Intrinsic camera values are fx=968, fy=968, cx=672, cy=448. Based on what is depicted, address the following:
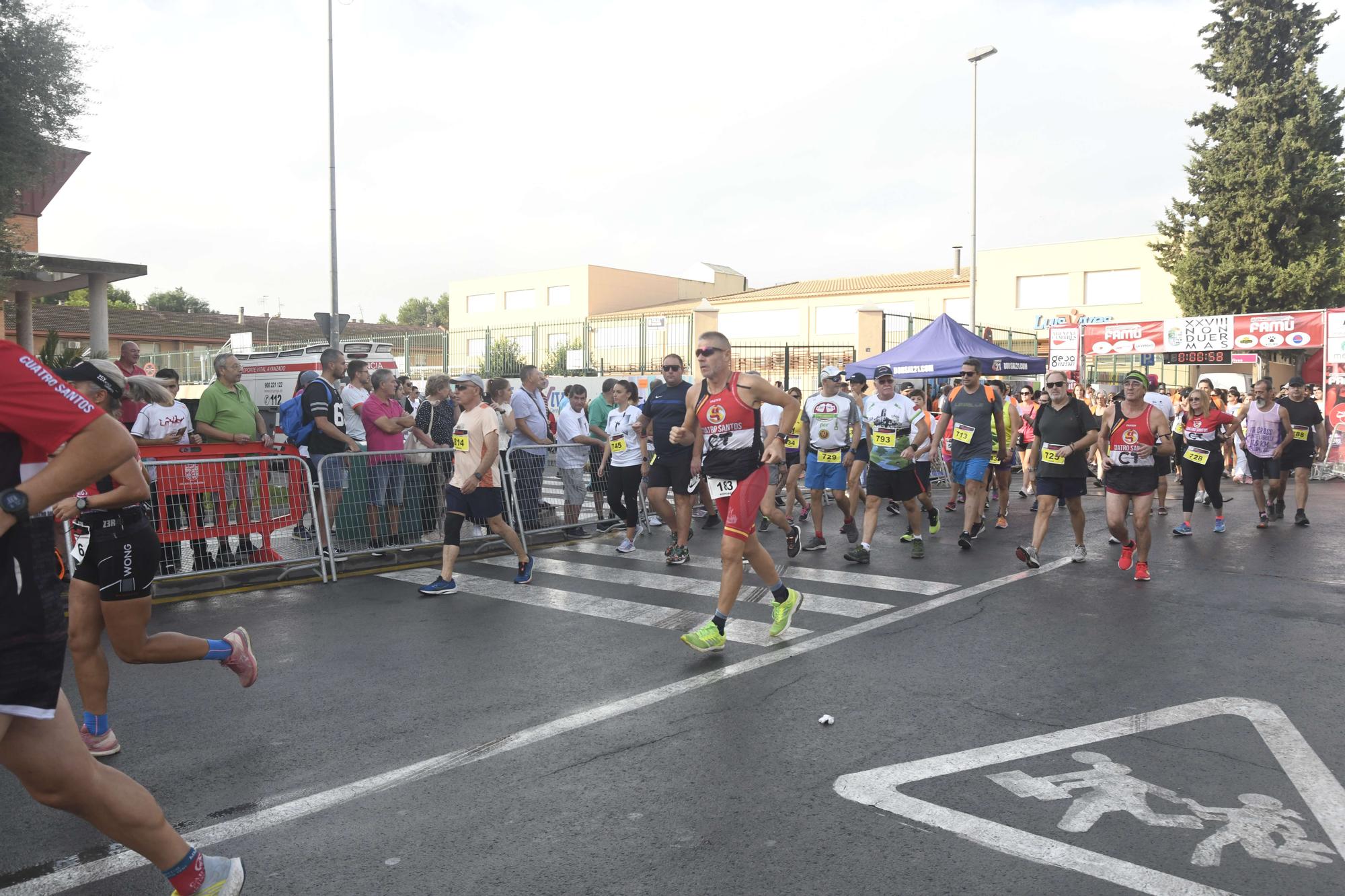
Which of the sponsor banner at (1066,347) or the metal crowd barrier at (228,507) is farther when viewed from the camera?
the sponsor banner at (1066,347)

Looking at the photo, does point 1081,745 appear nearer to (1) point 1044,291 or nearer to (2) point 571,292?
(1) point 1044,291

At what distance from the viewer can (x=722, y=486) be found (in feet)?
20.7

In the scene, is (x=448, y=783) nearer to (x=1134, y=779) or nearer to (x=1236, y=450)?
(x=1134, y=779)

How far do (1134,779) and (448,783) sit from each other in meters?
2.82

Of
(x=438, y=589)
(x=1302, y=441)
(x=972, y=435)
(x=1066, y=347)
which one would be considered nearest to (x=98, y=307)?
(x=438, y=589)

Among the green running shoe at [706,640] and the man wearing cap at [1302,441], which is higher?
the man wearing cap at [1302,441]

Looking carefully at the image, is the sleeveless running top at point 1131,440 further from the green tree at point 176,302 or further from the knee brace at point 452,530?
the green tree at point 176,302

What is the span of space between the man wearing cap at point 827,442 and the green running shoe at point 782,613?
3.84 metres

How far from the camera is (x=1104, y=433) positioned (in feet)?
28.9

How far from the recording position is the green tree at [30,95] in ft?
53.3

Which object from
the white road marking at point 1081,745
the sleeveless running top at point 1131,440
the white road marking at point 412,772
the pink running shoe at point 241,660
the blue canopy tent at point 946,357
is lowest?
the white road marking at point 412,772

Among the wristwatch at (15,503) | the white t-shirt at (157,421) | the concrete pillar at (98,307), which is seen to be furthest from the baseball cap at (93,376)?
the concrete pillar at (98,307)

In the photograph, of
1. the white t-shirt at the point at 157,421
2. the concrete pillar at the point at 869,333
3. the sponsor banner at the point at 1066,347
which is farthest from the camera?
the concrete pillar at the point at 869,333

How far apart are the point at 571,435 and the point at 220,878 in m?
8.65
